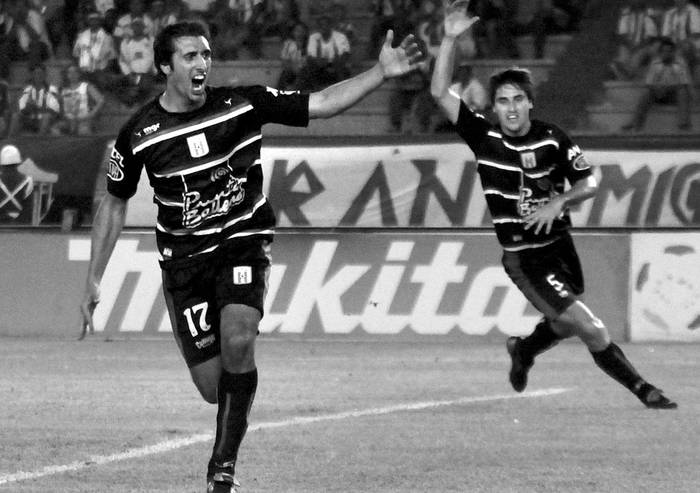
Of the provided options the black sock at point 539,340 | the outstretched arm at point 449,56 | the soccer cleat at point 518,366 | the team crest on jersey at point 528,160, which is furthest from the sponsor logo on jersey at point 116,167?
the soccer cleat at point 518,366

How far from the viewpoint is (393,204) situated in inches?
647

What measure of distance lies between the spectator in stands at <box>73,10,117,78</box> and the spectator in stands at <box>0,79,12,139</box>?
1.00 metres

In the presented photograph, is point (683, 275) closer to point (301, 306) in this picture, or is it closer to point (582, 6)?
point (301, 306)

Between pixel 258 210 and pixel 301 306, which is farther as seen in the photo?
pixel 301 306

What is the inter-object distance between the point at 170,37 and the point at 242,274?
1.08 m

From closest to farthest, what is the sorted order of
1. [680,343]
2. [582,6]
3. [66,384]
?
[66,384], [680,343], [582,6]

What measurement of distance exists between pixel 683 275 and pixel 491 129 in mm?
6120

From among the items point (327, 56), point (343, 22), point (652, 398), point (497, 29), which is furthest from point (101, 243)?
point (343, 22)

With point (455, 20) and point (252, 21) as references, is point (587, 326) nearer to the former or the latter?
point (455, 20)

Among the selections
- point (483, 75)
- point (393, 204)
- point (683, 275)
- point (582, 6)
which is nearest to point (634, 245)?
point (683, 275)

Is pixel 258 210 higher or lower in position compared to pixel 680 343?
higher

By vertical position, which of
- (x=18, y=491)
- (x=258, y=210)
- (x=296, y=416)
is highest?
(x=258, y=210)

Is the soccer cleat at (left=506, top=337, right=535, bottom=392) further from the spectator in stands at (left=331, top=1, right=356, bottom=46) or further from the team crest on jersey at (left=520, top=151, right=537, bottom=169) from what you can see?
the spectator in stands at (left=331, top=1, right=356, bottom=46)

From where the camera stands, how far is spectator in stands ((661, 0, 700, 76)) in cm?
1808
